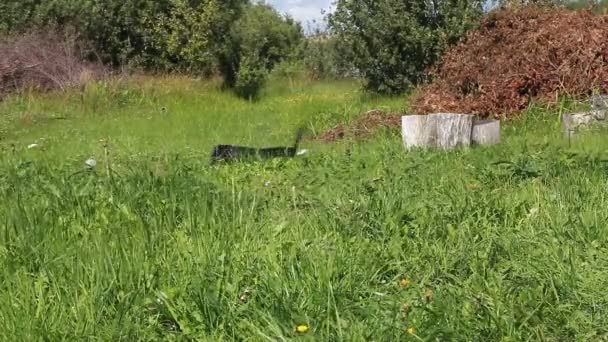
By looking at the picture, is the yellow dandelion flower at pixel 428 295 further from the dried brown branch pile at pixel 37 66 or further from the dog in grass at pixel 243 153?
the dried brown branch pile at pixel 37 66

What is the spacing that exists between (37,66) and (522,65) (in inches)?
409

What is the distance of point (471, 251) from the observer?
10.1 ft

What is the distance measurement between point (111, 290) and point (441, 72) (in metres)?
8.02

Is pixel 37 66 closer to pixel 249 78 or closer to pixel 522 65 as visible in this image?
pixel 249 78

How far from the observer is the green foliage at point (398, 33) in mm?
10891

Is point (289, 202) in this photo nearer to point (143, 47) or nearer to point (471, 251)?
point (471, 251)

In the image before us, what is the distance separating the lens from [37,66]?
1470 cm

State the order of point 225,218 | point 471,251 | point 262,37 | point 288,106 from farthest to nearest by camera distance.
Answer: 1. point 262,37
2. point 288,106
3. point 225,218
4. point 471,251

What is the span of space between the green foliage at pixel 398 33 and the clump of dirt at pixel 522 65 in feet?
2.78

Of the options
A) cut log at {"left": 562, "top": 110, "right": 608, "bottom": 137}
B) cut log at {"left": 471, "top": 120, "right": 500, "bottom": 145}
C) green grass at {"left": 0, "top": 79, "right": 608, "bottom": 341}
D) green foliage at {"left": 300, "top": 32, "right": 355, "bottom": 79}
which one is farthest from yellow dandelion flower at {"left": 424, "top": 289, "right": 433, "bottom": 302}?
green foliage at {"left": 300, "top": 32, "right": 355, "bottom": 79}

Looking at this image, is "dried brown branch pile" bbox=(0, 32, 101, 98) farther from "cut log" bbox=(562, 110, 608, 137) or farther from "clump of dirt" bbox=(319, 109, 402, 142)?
"cut log" bbox=(562, 110, 608, 137)

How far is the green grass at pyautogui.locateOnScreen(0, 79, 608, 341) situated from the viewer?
2449 millimetres

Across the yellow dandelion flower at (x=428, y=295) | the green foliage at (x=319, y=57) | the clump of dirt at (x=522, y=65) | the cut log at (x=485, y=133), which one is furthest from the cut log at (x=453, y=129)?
the green foliage at (x=319, y=57)

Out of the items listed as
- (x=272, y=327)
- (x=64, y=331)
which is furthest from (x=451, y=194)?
(x=64, y=331)
